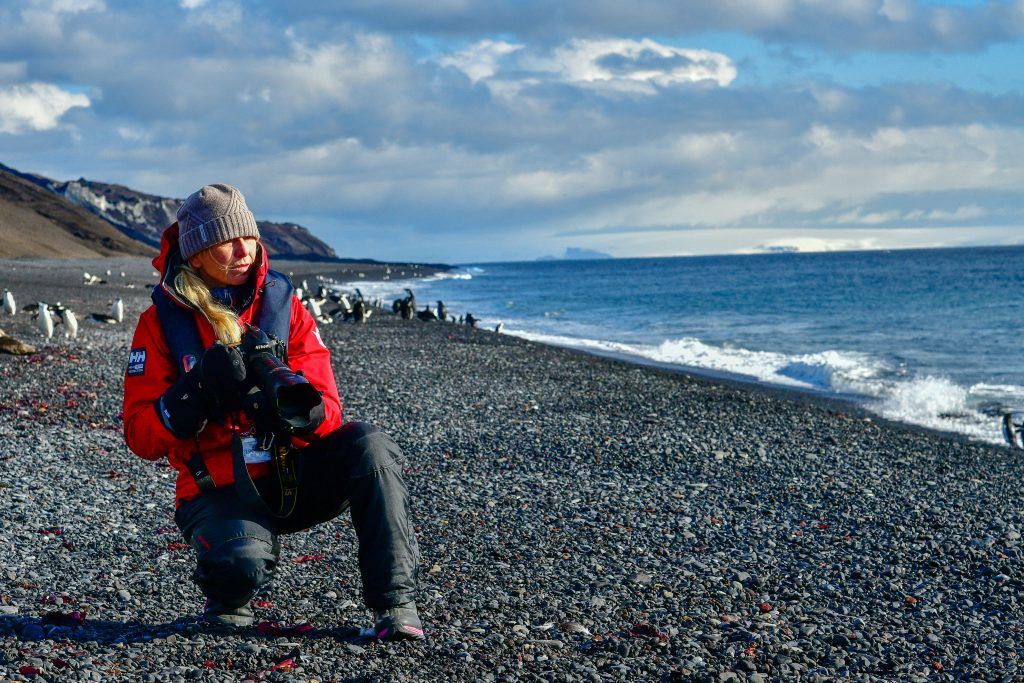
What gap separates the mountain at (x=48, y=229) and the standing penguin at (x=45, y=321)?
60158 millimetres

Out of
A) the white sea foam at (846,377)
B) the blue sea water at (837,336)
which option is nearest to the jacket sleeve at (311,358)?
the white sea foam at (846,377)

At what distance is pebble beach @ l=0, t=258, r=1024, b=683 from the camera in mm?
4273

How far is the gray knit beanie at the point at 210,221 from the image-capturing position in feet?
13.1

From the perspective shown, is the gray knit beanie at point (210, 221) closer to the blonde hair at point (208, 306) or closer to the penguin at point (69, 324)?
the blonde hair at point (208, 306)

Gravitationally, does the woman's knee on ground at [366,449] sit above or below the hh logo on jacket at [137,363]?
below

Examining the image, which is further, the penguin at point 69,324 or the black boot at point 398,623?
the penguin at point 69,324

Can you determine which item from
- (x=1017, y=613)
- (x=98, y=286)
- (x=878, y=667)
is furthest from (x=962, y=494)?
(x=98, y=286)

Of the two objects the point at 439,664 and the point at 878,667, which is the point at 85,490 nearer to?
the point at 439,664

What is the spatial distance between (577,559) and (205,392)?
2972 millimetres

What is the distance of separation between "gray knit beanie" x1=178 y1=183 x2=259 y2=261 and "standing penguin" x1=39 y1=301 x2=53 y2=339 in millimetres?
14466

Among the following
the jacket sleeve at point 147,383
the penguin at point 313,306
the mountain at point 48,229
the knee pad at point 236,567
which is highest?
the mountain at point 48,229

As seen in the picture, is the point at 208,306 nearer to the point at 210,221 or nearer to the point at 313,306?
the point at 210,221

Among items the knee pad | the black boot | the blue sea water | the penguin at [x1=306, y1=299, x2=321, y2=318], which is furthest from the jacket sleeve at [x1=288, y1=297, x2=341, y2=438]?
the penguin at [x1=306, y1=299, x2=321, y2=318]

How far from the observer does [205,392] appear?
369 cm
